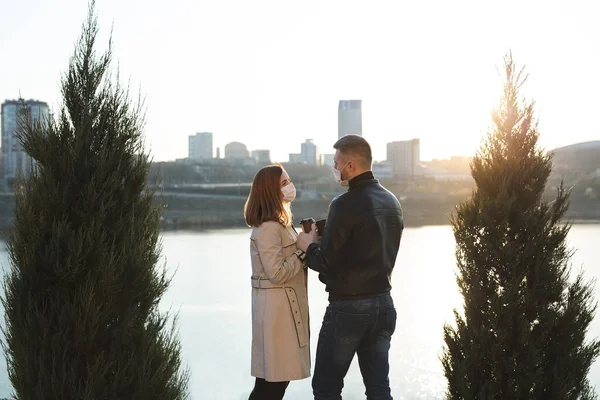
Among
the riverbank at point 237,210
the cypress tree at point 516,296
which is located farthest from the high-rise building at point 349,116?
the riverbank at point 237,210

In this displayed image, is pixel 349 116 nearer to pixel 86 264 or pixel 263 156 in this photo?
pixel 86 264

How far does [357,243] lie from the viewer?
8.44 feet

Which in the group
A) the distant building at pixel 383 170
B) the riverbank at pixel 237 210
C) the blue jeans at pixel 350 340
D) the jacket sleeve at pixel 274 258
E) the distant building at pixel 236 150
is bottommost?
the riverbank at pixel 237 210

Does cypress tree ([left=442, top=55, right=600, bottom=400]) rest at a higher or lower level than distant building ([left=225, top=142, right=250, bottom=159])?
lower

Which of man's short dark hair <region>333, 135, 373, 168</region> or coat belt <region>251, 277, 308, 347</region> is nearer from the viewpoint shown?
man's short dark hair <region>333, 135, 373, 168</region>

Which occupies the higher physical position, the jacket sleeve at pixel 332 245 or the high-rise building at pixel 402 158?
the high-rise building at pixel 402 158

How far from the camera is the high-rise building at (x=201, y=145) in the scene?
10094 centimetres

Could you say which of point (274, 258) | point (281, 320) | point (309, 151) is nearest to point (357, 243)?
point (274, 258)

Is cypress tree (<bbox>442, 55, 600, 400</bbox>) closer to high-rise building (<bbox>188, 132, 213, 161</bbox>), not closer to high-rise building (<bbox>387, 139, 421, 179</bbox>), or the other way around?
high-rise building (<bbox>387, 139, 421, 179</bbox>)

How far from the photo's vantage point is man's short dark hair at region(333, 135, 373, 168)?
2.64 m

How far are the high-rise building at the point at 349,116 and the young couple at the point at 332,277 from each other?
11.3 metres

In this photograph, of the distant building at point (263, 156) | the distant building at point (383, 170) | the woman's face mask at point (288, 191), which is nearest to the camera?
the woman's face mask at point (288, 191)

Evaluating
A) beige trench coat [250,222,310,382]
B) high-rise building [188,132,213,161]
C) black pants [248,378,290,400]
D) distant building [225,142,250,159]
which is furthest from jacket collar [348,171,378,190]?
distant building [225,142,250,159]

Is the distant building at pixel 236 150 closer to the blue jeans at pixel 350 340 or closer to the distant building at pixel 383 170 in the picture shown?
the distant building at pixel 383 170
